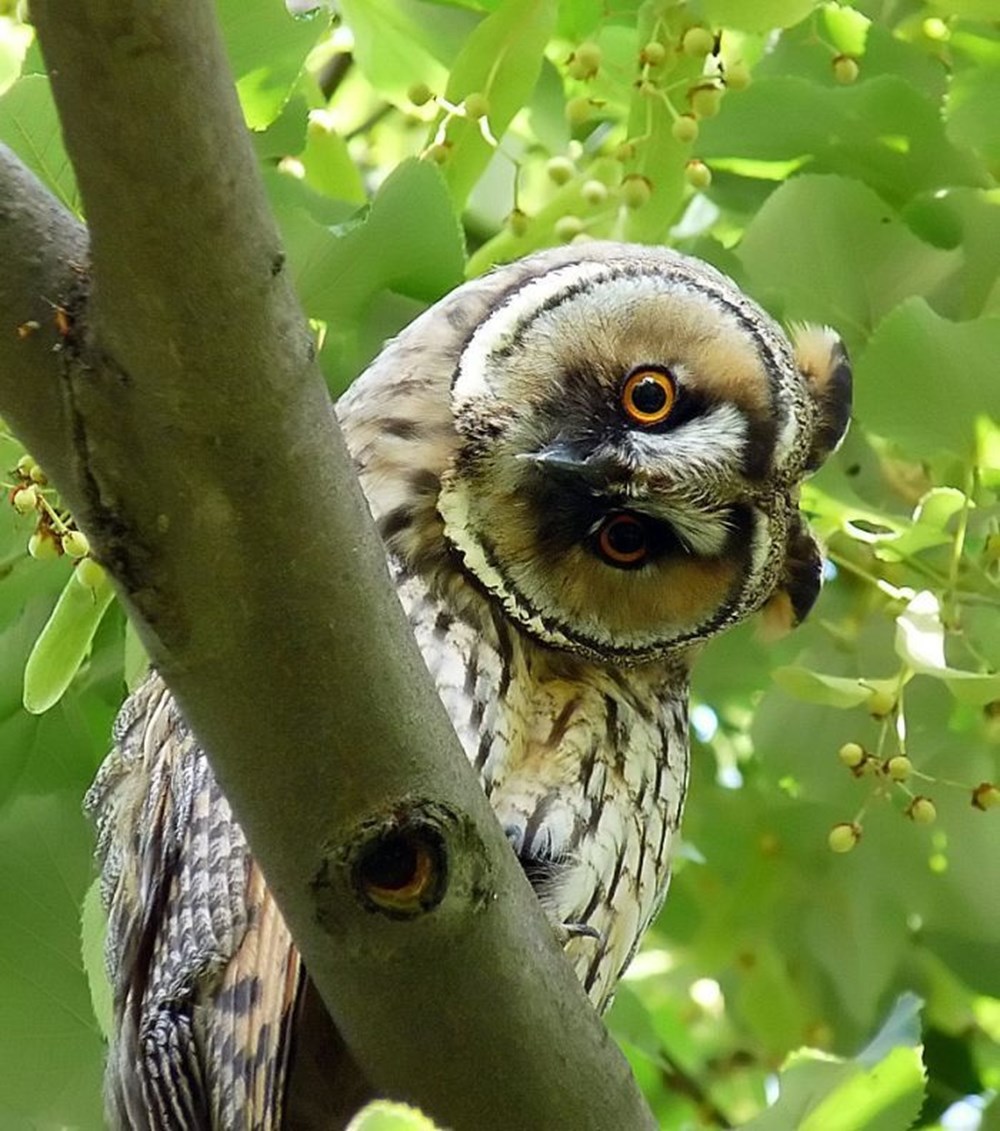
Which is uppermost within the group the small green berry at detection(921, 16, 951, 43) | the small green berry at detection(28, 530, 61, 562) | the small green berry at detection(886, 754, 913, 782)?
the small green berry at detection(921, 16, 951, 43)

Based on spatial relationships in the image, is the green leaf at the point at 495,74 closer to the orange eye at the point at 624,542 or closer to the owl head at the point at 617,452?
the owl head at the point at 617,452

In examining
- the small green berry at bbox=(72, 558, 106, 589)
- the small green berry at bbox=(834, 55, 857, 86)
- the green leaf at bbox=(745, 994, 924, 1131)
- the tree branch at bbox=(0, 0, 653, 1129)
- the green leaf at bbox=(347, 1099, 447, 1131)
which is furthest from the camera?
the small green berry at bbox=(834, 55, 857, 86)

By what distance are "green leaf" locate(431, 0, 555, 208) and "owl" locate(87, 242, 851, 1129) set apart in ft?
0.57

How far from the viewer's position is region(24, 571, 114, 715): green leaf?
1.76 m

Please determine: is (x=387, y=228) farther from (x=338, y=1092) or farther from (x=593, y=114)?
(x=338, y=1092)

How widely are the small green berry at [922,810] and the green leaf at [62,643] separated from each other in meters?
1.01

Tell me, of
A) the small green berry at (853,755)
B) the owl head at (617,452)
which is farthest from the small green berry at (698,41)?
the small green berry at (853,755)

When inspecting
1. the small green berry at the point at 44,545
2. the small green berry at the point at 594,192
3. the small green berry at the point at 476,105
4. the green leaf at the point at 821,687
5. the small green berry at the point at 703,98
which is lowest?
the green leaf at the point at 821,687

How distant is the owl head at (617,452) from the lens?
205cm

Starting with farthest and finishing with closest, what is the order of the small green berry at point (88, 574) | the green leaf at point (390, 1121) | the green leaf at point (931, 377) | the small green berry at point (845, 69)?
the small green berry at point (845, 69), the green leaf at point (931, 377), the small green berry at point (88, 574), the green leaf at point (390, 1121)

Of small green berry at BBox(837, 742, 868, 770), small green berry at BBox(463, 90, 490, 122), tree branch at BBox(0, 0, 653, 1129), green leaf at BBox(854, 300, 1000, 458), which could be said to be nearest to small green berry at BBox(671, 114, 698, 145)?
small green berry at BBox(463, 90, 490, 122)

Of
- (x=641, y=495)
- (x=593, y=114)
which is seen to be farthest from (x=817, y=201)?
(x=641, y=495)

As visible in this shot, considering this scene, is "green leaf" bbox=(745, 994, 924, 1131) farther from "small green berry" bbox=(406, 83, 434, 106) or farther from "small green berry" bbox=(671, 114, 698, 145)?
"small green berry" bbox=(406, 83, 434, 106)

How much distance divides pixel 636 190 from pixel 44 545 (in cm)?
79
